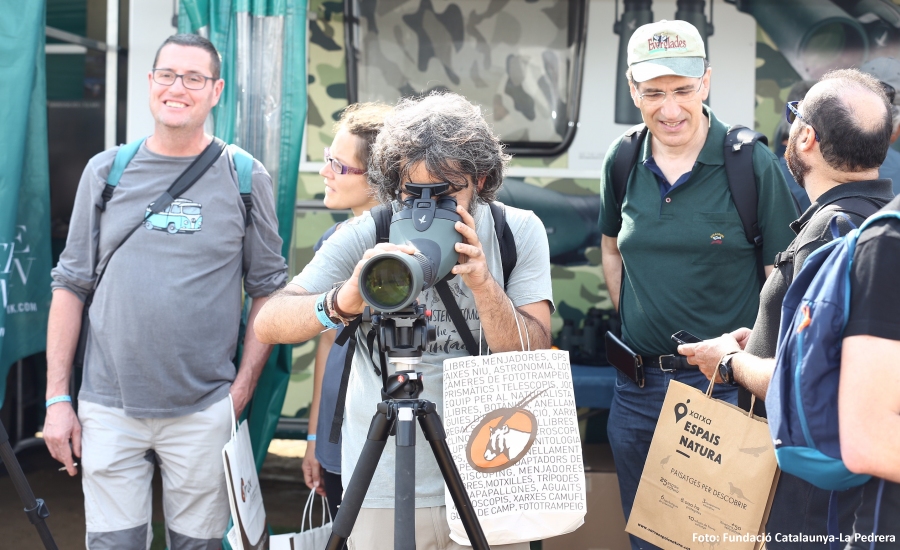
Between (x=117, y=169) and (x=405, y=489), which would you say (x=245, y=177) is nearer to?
(x=117, y=169)

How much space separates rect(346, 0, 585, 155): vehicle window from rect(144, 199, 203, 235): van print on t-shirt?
124cm

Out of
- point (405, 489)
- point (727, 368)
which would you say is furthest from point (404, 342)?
point (727, 368)

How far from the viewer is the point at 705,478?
2.03 meters

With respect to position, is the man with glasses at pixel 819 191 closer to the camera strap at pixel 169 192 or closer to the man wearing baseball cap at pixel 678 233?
the man wearing baseball cap at pixel 678 233

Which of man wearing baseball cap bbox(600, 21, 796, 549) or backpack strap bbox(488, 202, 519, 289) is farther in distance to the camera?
man wearing baseball cap bbox(600, 21, 796, 549)

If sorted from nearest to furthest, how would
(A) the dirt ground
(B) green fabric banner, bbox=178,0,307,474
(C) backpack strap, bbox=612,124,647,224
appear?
(C) backpack strap, bbox=612,124,647,224 < (B) green fabric banner, bbox=178,0,307,474 < (A) the dirt ground

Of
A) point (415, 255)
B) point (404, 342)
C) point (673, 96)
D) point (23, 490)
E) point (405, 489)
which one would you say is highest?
point (673, 96)

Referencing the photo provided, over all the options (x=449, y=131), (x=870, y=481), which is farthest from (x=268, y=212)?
(x=870, y=481)

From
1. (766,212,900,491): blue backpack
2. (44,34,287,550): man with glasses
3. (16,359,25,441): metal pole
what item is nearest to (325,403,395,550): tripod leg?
(766,212,900,491): blue backpack

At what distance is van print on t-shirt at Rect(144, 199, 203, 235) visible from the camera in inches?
105

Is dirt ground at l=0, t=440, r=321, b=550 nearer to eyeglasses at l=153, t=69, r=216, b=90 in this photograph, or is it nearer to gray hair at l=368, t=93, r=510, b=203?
eyeglasses at l=153, t=69, r=216, b=90

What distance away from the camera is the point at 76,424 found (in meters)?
2.74

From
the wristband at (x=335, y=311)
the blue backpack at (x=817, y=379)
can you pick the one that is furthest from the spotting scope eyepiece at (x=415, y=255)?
the blue backpack at (x=817, y=379)

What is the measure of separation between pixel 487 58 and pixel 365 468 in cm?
254
